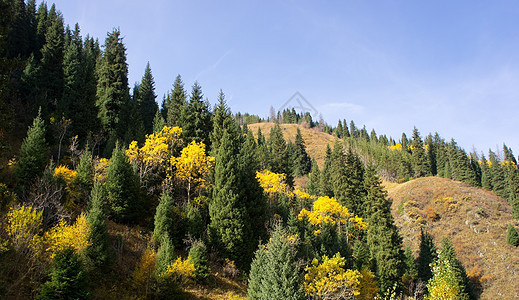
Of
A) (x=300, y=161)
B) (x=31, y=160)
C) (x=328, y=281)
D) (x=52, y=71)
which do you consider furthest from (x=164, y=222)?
(x=300, y=161)

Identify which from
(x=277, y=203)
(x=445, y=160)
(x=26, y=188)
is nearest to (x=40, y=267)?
(x=26, y=188)

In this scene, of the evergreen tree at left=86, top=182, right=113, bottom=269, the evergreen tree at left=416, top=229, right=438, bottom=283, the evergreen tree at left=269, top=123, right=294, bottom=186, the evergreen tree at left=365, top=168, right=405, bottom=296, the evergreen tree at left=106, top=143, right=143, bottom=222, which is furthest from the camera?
the evergreen tree at left=269, top=123, right=294, bottom=186

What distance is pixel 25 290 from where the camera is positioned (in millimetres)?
17906

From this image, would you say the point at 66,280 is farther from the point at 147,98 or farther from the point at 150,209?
the point at 147,98

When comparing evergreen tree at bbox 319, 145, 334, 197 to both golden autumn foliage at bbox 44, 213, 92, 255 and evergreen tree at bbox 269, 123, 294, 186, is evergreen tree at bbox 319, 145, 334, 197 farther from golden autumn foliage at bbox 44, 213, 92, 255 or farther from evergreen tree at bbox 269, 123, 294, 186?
golden autumn foliage at bbox 44, 213, 92, 255

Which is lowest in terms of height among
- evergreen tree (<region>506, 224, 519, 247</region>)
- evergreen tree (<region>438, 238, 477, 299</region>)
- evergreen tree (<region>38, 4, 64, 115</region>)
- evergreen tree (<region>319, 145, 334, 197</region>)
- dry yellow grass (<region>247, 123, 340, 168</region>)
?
evergreen tree (<region>438, 238, 477, 299</region>)

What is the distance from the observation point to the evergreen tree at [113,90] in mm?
44469

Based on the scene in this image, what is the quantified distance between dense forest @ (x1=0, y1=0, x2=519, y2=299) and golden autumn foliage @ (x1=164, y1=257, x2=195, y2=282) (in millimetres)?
137

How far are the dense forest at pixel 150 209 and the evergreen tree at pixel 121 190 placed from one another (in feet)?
0.42

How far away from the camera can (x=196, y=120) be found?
42094mm

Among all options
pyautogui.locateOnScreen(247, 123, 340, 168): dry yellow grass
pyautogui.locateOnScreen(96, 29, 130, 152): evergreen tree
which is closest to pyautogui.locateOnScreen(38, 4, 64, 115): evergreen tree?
pyautogui.locateOnScreen(96, 29, 130, 152): evergreen tree

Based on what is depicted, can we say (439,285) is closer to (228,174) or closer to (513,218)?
(228,174)

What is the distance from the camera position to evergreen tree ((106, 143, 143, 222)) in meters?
28.8

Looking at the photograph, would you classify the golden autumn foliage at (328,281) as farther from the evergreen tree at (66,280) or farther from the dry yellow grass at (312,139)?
the dry yellow grass at (312,139)
